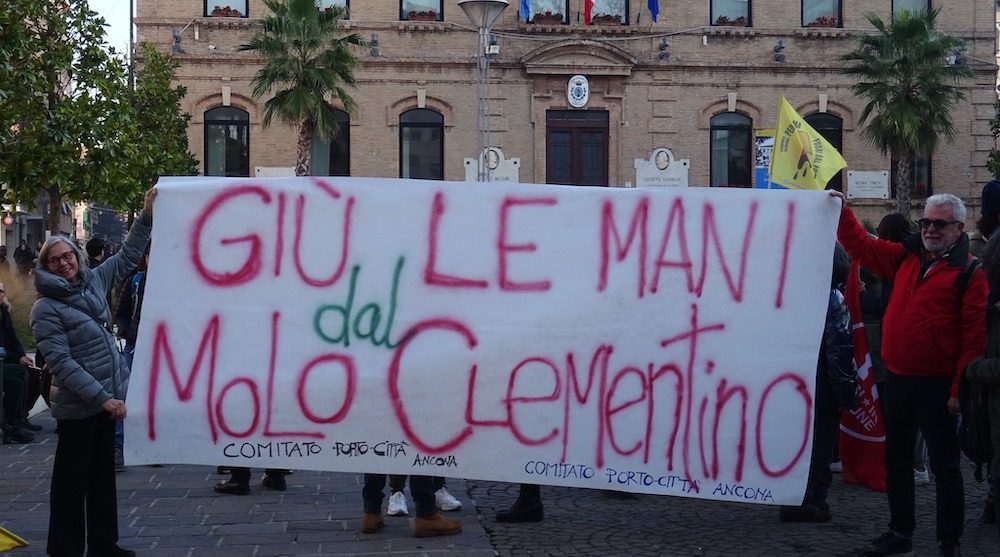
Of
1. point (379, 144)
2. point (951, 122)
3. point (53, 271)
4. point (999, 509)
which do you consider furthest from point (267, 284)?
point (951, 122)

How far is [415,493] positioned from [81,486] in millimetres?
1734

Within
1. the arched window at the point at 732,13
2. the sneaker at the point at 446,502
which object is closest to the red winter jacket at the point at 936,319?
the sneaker at the point at 446,502

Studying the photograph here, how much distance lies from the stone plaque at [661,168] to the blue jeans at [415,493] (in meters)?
25.7

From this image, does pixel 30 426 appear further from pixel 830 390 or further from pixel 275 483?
pixel 830 390

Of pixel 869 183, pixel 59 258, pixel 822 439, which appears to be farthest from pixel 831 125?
pixel 59 258

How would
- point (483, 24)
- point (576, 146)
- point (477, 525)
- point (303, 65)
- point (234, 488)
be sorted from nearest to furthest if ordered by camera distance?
point (477, 525), point (234, 488), point (483, 24), point (303, 65), point (576, 146)

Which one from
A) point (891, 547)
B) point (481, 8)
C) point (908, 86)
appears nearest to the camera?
point (891, 547)

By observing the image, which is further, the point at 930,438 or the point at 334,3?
the point at 334,3

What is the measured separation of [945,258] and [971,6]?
29.8 meters

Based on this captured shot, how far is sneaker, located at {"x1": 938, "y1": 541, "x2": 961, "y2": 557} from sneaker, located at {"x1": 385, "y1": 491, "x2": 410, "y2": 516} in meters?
3.03

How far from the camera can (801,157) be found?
24.6 feet

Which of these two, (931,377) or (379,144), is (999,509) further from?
(379,144)

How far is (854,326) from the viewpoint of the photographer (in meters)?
7.34

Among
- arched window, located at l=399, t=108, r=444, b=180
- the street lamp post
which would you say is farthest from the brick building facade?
the street lamp post
